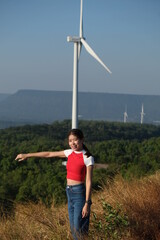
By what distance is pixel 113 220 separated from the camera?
6.99 metres

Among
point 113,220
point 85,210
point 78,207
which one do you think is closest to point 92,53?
point 113,220

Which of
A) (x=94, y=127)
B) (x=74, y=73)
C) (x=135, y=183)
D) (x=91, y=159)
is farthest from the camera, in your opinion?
(x=94, y=127)

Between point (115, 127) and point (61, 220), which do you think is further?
point (115, 127)

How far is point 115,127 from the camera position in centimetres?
14325

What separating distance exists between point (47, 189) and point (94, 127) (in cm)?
9470

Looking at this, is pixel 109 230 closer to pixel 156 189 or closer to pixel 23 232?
pixel 23 232

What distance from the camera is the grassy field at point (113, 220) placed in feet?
22.7

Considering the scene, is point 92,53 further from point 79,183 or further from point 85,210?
point 85,210

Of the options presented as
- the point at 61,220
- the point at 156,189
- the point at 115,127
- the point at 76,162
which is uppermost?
the point at 76,162

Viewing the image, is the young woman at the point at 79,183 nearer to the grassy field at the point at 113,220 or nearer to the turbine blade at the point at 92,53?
the grassy field at the point at 113,220

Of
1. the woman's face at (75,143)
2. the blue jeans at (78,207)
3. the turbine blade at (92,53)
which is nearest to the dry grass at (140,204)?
the blue jeans at (78,207)

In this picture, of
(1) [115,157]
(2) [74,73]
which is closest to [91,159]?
(2) [74,73]

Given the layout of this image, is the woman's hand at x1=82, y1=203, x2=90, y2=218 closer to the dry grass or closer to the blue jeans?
the blue jeans

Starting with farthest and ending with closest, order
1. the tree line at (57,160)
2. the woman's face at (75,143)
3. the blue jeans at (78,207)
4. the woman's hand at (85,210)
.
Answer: the tree line at (57,160), the woman's face at (75,143), the blue jeans at (78,207), the woman's hand at (85,210)
